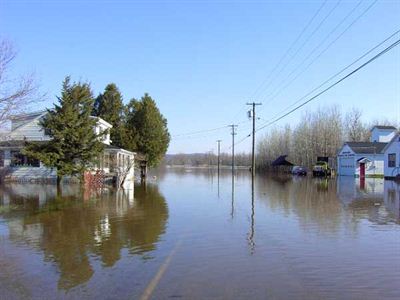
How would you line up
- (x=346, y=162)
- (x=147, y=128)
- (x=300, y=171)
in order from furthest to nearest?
(x=300, y=171)
(x=346, y=162)
(x=147, y=128)

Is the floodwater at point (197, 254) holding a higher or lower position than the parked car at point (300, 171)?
lower

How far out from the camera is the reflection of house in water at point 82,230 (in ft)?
32.8

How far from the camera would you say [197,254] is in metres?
10.8

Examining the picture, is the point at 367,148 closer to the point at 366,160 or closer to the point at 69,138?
the point at 366,160

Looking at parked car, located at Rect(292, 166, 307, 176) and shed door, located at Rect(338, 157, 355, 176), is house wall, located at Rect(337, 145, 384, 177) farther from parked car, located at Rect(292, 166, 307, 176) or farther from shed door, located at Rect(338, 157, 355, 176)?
parked car, located at Rect(292, 166, 307, 176)

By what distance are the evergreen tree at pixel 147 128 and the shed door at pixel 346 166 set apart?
94.9ft

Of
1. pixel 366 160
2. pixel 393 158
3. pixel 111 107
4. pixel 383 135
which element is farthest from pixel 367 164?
pixel 111 107

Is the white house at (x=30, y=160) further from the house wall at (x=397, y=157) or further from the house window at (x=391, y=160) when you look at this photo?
the house window at (x=391, y=160)

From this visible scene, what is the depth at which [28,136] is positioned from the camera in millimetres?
41062

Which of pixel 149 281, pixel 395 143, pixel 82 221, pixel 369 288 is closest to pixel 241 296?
pixel 149 281

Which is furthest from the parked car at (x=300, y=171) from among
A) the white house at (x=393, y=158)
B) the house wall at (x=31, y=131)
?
the house wall at (x=31, y=131)

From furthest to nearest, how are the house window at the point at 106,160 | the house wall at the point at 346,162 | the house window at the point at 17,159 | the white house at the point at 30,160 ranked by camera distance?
1. the house wall at the point at 346,162
2. the house window at the point at 106,160
3. the house window at the point at 17,159
4. the white house at the point at 30,160

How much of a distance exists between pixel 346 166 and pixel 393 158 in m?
14.2

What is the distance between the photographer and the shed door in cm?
7015
